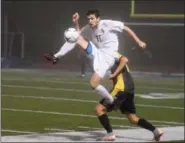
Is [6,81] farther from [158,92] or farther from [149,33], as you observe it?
[149,33]

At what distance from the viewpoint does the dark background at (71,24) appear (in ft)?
94.8

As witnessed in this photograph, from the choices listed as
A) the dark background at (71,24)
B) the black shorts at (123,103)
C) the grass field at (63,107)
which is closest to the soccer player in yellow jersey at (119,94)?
the black shorts at (123,103)

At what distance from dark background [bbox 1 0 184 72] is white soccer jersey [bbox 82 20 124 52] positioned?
1927cm

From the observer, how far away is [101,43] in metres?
8.17

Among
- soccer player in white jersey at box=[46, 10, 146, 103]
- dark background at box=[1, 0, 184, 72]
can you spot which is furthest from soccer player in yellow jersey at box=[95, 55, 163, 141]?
dark background at box=[1, 0, 184, 72]

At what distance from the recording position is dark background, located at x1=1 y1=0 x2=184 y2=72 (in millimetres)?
28906

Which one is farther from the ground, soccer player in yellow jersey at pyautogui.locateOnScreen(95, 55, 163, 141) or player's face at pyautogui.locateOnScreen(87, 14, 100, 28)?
player's face at pyautogui.locateOnScreen(87, 14, 100, 28)

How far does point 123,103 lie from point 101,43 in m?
0.96

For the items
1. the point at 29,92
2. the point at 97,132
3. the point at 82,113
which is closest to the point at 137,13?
the point at 29,92

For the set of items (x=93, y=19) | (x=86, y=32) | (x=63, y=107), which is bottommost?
(x=63, y=107)

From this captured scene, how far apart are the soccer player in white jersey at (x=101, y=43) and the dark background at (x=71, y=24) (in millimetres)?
19290

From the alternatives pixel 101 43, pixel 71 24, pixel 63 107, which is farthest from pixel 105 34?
pixel 71 24

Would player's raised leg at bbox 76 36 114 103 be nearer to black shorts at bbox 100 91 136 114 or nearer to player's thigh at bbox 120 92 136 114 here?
black shorts at bbox 100 91 136 114

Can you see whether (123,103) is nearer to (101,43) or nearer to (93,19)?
(101,43)
